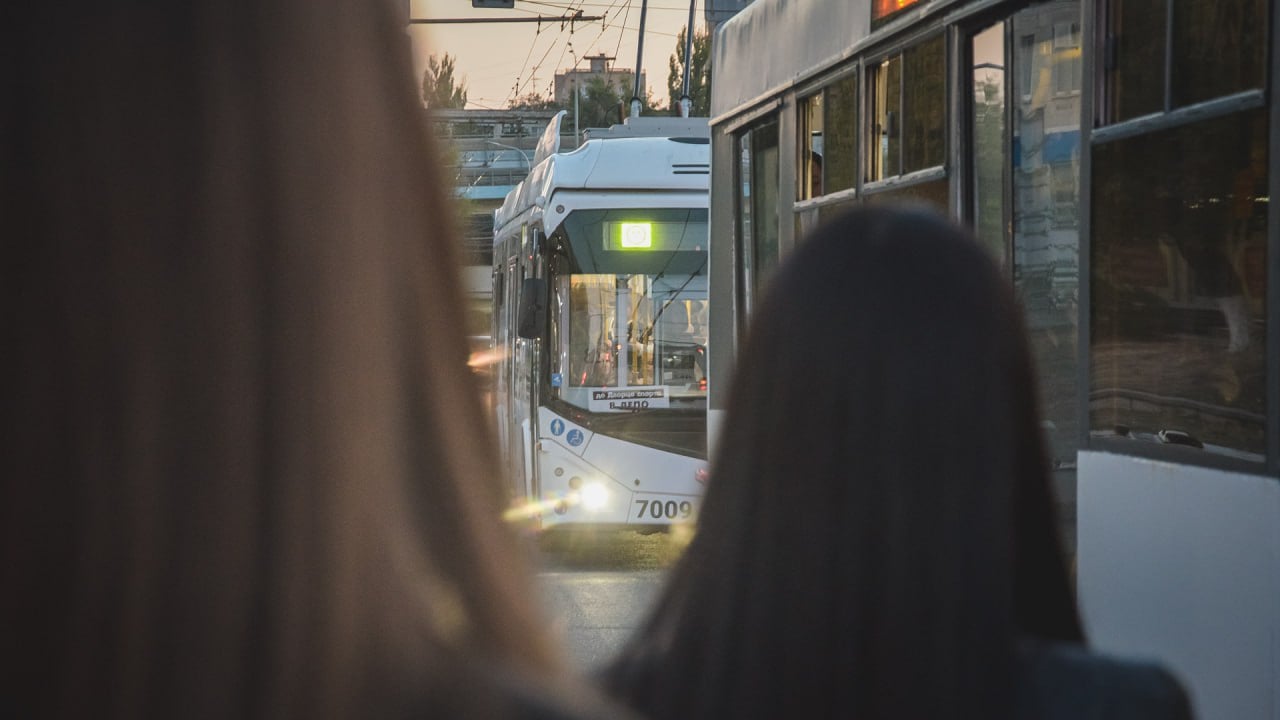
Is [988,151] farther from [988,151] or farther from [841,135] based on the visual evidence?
[841,135]

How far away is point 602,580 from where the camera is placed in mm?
12711

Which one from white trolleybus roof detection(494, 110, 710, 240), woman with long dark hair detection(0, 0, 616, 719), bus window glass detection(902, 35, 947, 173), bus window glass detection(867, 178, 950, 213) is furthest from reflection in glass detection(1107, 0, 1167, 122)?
white trolleybus roof detection(494, 110, 710, 240)

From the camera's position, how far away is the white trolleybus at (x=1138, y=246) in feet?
11.8

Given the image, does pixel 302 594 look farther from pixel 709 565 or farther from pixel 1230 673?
pixel 1230 673

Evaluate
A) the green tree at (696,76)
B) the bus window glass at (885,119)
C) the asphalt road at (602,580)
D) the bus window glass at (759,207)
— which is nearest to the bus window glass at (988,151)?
the bus window glass at (885,119)

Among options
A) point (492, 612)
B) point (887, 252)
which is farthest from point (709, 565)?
point (492, 612)

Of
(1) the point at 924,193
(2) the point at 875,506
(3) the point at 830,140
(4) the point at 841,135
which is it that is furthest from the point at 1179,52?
(3) the point at 830,140

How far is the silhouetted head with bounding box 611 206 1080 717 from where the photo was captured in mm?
1773

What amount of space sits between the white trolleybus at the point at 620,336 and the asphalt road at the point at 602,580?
457 mm

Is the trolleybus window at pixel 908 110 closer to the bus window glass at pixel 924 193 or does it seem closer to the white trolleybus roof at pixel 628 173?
the bus window glass at pixel 924 193

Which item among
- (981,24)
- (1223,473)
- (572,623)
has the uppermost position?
(981,24)

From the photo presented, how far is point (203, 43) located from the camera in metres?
0.84

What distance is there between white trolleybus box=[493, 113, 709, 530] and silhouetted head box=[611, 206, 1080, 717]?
1138 centimetres

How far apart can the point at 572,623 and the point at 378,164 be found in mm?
9712
